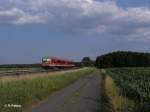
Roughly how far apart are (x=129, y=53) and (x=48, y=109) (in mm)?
179595

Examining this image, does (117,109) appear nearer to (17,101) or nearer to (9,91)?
(17,101)

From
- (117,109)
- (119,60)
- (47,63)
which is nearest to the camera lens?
(117,109)

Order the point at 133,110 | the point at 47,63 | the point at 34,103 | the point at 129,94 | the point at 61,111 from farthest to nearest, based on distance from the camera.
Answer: the point at 47,63 → the point at 129,94 → the point at 34,103 → the point at 61,111 → the point at 133,110

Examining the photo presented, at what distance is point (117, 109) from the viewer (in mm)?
19766

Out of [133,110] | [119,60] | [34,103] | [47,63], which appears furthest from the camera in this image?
[119,60]

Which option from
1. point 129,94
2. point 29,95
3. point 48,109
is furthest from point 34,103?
point 129,94

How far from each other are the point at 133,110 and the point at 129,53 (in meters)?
183

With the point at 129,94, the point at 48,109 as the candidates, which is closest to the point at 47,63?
the point at 129,94

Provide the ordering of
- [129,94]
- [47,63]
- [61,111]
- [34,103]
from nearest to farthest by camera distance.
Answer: [61,111] → [34,103] → [129,94] → [47,63]

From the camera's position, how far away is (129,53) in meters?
200

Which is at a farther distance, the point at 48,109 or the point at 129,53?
the point at 129,53

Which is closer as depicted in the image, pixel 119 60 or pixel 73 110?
pixel 73 110

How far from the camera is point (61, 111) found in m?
21.2

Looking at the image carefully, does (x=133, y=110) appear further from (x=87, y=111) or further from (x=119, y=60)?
(x=119, y=60)
